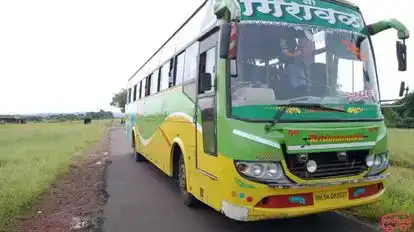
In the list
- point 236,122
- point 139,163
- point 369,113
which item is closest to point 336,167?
point 369,113

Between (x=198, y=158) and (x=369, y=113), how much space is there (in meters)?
2.40

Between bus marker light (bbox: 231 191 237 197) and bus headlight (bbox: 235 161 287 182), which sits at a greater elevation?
bus headlight (bbox: 235 161 287 182)

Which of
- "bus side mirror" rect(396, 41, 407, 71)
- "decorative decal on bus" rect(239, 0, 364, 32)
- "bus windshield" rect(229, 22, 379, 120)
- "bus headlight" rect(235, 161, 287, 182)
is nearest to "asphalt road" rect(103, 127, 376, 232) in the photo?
"bus headlight" rect(235, 161, 287, 182)

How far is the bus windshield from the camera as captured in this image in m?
5.15

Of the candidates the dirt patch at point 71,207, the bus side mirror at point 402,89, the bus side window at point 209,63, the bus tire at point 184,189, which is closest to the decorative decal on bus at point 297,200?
the bus side window at point 209,63

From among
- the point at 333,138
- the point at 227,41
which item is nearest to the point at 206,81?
the point at 227,41

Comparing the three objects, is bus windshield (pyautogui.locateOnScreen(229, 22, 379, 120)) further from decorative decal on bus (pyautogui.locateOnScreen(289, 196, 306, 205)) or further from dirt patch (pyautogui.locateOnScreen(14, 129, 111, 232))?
dirt patch (pyautogui.locateOnScreen(14, 129, 111, 232))

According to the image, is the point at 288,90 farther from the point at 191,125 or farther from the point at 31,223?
the point at 31,223

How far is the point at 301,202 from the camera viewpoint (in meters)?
4.90

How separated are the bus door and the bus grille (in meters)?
1.02

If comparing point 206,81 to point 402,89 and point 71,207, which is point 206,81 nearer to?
point 402,89

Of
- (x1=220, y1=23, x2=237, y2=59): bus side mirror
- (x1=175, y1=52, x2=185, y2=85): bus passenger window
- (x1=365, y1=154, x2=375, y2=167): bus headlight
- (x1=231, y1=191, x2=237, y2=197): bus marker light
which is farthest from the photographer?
(x1=175, y1=52, x2=185, y2=85): bus passenger window

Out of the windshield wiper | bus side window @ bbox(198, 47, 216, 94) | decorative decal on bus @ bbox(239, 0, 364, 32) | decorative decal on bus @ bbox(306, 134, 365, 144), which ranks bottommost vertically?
decorative decal on bus @ bbox(306, 134, 365, 144)

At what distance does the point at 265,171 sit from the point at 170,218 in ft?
8.09
